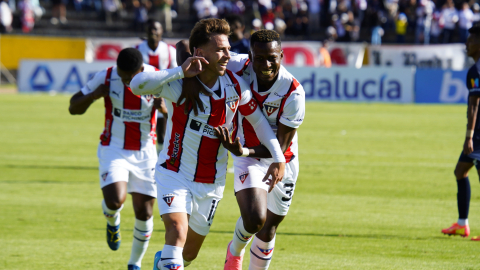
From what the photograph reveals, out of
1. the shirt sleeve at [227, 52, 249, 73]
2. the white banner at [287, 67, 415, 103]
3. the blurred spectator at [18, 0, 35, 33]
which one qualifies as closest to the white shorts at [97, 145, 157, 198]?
the shirt sleeve at [227, 52, 249, 73]

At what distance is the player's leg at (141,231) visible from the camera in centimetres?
610

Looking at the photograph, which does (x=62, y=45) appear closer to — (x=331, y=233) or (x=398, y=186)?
(x=398, y=186)

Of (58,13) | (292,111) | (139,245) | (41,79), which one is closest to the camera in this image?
(292,111)

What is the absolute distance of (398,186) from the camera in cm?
1032

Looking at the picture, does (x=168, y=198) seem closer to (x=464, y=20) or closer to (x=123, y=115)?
(x=123, y=115)

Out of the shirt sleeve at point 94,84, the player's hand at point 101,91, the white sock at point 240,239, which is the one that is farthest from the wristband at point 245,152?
the shirt sleeve at point 94,84

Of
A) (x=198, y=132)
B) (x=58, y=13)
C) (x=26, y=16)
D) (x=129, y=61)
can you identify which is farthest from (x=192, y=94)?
(x=58, y=13)

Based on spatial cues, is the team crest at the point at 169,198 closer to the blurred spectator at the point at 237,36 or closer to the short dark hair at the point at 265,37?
the short dark hair at the point at 265,37

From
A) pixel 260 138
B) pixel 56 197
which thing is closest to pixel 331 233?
pixel 260 138

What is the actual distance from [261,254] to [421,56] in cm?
2272

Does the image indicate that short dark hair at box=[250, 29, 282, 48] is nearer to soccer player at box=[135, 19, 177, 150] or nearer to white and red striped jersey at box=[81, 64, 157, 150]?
white and red striped jersey at box=[81, 64, 157, 150]

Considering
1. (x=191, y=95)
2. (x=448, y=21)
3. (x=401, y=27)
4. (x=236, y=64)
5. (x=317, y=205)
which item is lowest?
(x=317, y=205)

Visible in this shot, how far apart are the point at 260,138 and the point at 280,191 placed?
0.73 metres

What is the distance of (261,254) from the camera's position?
18.1 feet
